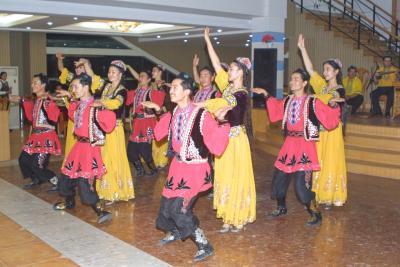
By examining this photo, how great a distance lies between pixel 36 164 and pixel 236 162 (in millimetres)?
2825

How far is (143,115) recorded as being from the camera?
7.34 m

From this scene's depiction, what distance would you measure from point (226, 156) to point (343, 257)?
1286 mm

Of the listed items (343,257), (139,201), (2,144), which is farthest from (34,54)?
(343,257)

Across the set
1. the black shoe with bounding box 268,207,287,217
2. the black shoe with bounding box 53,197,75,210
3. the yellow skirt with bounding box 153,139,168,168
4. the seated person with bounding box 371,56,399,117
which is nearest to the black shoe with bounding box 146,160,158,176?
the yellow skirt with bounding box 153,139,168,168

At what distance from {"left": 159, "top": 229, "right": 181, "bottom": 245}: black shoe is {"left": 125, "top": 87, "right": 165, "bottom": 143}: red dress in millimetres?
3057

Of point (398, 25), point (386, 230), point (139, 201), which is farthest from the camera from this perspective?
point (398, 25)

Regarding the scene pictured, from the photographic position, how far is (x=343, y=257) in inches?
156

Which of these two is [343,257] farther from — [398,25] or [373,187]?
[398,25]

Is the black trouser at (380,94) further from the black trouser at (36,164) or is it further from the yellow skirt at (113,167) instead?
the black trouser at (36,164)

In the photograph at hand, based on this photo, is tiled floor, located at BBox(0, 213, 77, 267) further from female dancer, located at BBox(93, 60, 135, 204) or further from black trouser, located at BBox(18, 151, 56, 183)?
black trouser, located at BBox(18, 151, 56, 183)

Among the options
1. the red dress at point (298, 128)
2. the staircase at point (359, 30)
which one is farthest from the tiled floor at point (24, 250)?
the staircase at point (359, 30)

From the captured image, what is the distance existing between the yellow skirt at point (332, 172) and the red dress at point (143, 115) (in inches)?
103

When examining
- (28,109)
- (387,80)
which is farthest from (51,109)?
(387,80)

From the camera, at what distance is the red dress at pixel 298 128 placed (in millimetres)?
4688
